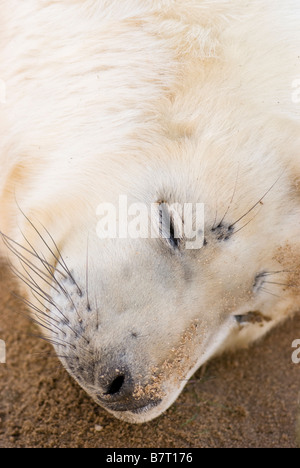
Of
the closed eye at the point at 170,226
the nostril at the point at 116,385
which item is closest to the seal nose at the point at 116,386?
the nostril at the point at 116,385

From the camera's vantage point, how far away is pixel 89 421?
2.74 metres

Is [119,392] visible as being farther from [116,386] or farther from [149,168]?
[149,168]

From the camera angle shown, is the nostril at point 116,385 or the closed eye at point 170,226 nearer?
the nostril at point 116,385

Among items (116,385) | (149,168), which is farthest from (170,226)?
(116,385)

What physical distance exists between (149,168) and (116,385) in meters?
0.92

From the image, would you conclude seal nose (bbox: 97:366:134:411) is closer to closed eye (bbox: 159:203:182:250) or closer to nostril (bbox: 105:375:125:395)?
nostril (bbox: 105:375:125:395)

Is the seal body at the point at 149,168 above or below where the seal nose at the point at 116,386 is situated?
above

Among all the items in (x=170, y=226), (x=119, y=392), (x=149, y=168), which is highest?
(x=149, y=168)

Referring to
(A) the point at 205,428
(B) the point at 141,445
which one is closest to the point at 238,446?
(A) the point at 205,428

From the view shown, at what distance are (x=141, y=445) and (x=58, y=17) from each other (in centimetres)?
215

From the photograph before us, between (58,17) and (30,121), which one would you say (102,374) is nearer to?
(30,121)

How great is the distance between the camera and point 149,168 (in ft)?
7.54

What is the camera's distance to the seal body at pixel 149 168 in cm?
218

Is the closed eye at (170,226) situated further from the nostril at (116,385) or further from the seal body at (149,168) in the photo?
the nostril at (116,385)
